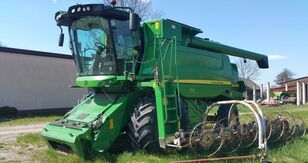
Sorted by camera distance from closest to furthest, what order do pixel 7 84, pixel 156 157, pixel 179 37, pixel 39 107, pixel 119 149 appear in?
pixel 156 157 → pixel 119 149 → pixel 179 37 → pixel 7 84 → pixel 39 107

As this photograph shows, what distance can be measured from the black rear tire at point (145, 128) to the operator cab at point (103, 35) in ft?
3.59

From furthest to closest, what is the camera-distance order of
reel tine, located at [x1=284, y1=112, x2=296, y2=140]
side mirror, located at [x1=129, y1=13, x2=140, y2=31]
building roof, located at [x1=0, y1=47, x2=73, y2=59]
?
building roof, located at [x1=0, y1=47, x2=73, y2=59] < reel tine, located at [x1=284, y1=112, x2=296, y2=140] < side mirror, located at [x1=129, y1=13, x2=140, y2=31]

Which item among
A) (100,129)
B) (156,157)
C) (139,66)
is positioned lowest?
(156,157)

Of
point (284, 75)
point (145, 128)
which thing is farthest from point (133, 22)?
point (284, 75)

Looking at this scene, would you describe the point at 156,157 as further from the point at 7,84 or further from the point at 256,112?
the point at 7,84

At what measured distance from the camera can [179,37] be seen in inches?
380

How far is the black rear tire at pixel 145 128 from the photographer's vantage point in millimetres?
8062

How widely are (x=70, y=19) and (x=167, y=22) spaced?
2238 millimetres

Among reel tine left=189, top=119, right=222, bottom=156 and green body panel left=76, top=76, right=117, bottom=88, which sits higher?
green body panel left=76, top=76, right=117, bottom=88

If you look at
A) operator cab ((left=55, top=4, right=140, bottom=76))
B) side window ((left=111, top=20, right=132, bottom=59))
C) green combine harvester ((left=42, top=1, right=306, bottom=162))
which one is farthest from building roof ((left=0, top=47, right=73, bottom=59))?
side window ((left=111, top=20, right=132, bottom=59))

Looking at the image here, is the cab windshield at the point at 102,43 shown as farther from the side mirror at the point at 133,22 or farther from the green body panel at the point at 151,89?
the side mirror at the point at 133,22

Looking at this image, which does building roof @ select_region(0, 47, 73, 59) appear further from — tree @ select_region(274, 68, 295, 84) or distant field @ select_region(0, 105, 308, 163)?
tree @ select_region(274, 68, 295, 84)

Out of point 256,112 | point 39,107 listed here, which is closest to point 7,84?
point 39,107

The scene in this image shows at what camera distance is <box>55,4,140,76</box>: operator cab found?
864 centimetres
